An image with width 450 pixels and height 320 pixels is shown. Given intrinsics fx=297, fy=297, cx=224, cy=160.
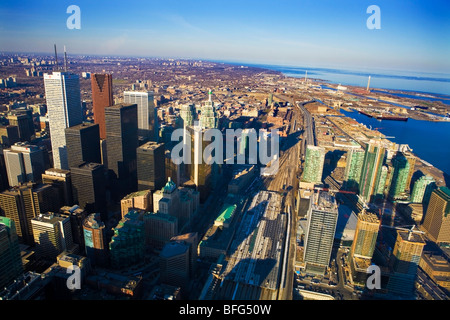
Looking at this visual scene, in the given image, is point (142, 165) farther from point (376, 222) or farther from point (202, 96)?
point (202, 96)

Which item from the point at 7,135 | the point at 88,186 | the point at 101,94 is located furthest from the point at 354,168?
the point at 7,135

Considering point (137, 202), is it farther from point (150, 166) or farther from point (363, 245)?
point (363, 245)

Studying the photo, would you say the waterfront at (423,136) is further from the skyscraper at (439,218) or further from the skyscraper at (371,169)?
the skyscraper at (371,169)

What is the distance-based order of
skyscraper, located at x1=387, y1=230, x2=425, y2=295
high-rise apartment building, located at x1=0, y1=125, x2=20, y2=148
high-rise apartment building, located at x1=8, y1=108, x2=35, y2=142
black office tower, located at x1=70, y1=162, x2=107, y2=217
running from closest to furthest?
skyscraper, located at x1=387, y1=230, x2=425, y2=295 < black office tower, located at x1=70, y1=162, x2=107, y2=217 < high-rise apartment building, located at x1=0, y1=125, x2=20, y2=148 < high-rise apartment building, located at x1=8, y1=108, x2=35, y2=142

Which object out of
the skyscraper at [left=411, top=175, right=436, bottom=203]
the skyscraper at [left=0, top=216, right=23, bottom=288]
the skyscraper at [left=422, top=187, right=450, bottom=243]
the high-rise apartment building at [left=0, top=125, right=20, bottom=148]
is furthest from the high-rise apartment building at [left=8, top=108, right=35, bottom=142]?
the skyscraper at [left=411, top=175, right=436, bottom=203]

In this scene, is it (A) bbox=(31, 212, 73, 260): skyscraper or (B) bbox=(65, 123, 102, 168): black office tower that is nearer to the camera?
(A) bbox=(31, 212, 73, 260): skyscraper

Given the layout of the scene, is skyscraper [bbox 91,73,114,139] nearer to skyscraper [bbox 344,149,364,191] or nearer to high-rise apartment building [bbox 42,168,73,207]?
high-rise apartment building [bbox 42,168,73,207]

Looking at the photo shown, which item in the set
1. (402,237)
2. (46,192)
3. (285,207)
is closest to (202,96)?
(285,207)
